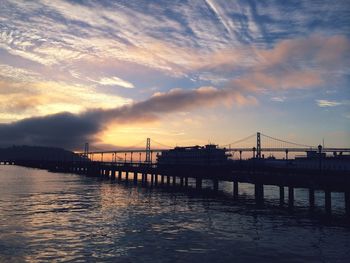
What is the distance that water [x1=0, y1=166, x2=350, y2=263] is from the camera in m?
23.2

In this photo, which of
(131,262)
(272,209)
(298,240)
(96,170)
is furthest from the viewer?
(96,170)

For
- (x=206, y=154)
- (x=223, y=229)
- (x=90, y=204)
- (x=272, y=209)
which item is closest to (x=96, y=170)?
(x=206, y=154)

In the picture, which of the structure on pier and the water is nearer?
the water

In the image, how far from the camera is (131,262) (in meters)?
21.5

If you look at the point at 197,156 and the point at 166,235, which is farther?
the point at 197,156

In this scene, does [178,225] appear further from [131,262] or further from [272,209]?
[272,209]

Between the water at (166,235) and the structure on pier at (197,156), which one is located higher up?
the structure on pier at (197,156)

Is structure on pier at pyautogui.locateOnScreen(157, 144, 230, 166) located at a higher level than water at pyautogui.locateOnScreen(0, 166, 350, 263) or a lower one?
higher

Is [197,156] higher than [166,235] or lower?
higher

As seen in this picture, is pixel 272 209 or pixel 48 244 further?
pixel 272 209

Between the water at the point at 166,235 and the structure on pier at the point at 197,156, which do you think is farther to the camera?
the structure on pier at the point at 197,156

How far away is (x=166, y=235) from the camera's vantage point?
29.1 m

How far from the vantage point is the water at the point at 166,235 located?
23.2 meters

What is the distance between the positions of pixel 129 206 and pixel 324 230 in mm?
25660
